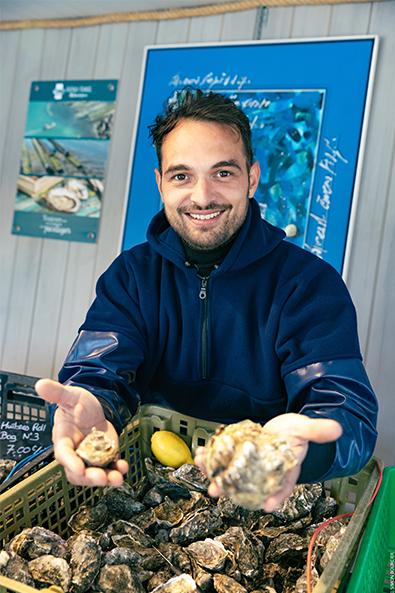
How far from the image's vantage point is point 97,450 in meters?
0.88

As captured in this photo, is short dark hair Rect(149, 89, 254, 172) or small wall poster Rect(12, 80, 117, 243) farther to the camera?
small wall poster Rect(12, 80, 117, 243)

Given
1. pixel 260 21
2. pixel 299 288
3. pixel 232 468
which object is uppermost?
pixel 260 21

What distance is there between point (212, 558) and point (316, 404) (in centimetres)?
35

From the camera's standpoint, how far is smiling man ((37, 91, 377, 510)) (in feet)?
3.67

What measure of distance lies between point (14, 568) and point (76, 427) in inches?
10.2

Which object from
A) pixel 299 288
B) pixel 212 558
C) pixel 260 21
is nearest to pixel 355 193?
pixel 260 21

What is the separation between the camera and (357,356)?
3.66 ft

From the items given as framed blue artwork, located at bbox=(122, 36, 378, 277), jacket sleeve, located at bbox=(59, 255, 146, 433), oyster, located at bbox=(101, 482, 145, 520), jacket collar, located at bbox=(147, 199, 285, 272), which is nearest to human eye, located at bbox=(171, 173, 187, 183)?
jacket collar, located at bbox=(147, 199, 285, 272)

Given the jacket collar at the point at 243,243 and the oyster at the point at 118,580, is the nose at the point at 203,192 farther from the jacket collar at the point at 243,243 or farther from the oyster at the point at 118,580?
the oyster at the point at 118,580

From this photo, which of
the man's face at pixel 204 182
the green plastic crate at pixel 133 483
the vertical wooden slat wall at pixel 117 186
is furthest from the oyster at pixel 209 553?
the vertical wooden slat wall at pixel 117 186

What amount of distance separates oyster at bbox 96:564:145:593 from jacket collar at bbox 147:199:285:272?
63 centimetres

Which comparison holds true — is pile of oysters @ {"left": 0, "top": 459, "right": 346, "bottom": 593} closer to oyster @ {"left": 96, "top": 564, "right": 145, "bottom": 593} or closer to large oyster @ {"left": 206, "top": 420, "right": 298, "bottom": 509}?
oyster @ {"left": 96, "top": 564, "right": 145, "bottom": 593}

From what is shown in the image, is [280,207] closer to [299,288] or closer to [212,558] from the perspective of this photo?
[299,288]

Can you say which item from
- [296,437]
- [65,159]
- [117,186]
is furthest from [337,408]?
[65,159]
